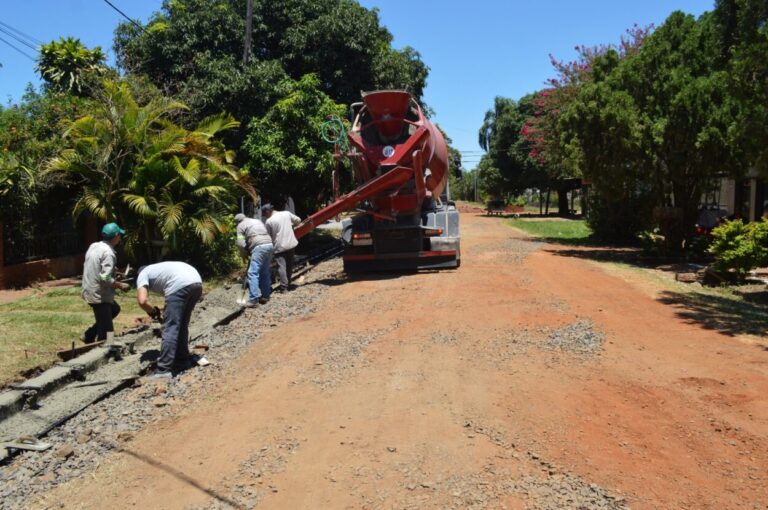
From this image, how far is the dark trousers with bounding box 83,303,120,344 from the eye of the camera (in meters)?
7.97

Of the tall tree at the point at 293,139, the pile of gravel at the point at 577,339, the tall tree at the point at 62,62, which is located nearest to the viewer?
the pile of gravel at the point at 577,339

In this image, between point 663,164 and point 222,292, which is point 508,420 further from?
point 663,164

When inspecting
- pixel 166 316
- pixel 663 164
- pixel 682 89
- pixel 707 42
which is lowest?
pixel 166 316

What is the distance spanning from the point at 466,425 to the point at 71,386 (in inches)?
165

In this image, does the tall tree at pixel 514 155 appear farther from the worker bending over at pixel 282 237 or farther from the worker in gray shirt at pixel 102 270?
the worker in gray shirt at pixel 102 270

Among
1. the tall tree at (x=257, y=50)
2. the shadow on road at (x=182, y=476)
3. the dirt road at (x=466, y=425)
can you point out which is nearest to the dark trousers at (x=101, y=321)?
the dirt road at (x=466, y=425)

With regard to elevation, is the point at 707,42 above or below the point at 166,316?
above

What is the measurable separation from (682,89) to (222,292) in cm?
1207

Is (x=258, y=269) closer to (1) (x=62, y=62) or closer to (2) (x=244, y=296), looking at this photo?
(2) (x=244, y=296)

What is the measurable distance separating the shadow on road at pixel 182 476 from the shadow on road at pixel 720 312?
7.10 meters

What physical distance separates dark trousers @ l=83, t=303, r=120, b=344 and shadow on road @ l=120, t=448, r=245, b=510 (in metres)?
3.19

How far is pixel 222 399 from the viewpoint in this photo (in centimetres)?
628

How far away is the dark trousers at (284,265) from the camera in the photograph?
41.0ft

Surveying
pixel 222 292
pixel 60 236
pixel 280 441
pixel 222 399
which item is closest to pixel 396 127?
pixel 222 292
